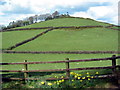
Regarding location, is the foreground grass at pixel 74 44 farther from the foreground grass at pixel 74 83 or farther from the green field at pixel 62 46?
the foreground grass at pixel 74 83

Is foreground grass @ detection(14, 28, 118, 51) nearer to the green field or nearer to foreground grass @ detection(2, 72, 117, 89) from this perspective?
the green field

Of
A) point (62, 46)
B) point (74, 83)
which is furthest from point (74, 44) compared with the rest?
point (74, 83)

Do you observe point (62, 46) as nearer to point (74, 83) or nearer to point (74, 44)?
point (74, 44)

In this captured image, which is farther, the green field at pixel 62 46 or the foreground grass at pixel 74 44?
the foreground grass at pixel 74 44

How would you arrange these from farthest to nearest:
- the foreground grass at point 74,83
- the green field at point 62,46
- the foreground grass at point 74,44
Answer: the foreground grass at point 74,44 < the green field at point 62,46 < the foreground grass at point 74,83

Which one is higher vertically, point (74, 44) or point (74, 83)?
point (74, 44)

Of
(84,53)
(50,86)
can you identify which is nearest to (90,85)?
(50,86)

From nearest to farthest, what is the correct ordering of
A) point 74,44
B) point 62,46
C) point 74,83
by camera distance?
point 74,83, point 62,46, point 74,44

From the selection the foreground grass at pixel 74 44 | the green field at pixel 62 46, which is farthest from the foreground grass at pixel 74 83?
the foreground grass at pixel 74 44

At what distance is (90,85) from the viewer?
9562mm

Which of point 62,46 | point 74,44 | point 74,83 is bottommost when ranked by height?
point 74,83

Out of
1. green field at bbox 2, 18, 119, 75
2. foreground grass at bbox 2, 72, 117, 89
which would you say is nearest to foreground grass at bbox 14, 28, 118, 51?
green field at bbox 2, 18, 119, 75

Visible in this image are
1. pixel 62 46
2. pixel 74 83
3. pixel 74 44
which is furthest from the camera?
pixel 74 44

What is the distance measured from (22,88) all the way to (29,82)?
1.98ft
